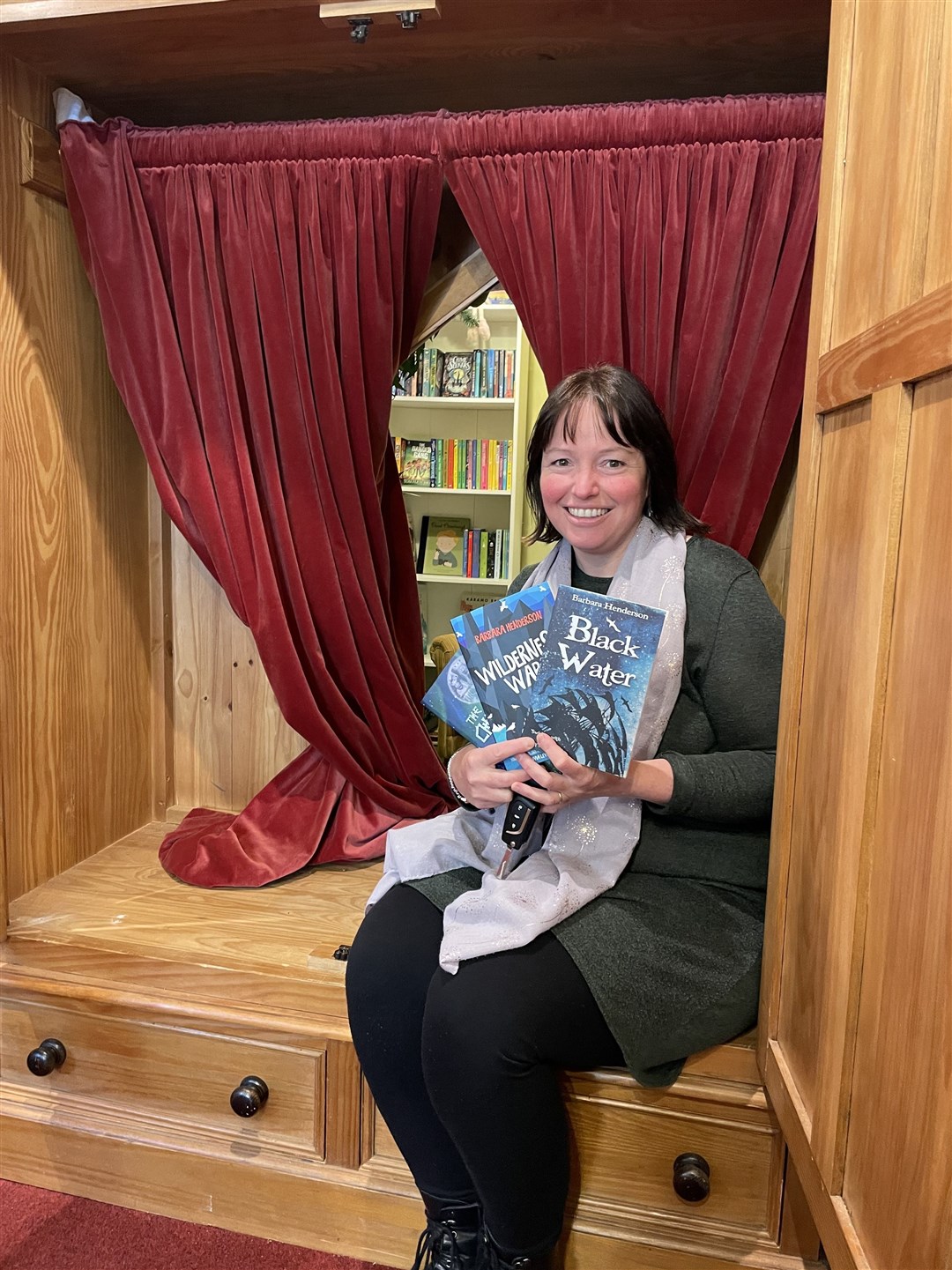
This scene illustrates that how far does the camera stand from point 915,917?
31.4 inches

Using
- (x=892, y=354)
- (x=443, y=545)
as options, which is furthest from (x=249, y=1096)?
(x=443, y=545)

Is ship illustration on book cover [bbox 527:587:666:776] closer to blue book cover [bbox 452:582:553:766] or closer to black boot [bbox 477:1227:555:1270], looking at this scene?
blue book cover [bbox 452:582:553:766]

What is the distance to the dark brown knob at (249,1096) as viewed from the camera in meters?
1.48

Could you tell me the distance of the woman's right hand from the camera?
1.24 metres

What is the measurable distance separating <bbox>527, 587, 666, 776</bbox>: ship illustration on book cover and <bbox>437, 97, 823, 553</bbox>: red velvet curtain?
1.76 ft

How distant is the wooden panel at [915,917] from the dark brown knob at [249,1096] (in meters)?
0.93

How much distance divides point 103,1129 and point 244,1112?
12.1 inches

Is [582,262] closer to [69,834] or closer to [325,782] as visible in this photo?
[325,782]

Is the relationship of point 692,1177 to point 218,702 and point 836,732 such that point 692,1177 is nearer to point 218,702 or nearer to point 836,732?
point 836,732

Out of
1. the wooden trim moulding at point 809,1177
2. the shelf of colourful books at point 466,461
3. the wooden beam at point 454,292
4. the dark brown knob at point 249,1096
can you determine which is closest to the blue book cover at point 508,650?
the wooden trim moulding at point 809,1177

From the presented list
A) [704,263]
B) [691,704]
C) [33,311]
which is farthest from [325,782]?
[704,263]

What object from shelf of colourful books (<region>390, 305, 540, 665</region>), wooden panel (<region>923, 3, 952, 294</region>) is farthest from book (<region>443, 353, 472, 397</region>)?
wooden panel (<region>923, 3, 952, 294</region>)

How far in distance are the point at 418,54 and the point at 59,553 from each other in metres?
1.10

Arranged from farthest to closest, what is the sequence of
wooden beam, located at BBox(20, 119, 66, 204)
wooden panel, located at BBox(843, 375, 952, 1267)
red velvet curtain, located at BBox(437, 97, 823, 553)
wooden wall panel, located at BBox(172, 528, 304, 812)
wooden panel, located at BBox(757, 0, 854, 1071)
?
wooden wall panel, located at BBox(172, 528, 304, 812) → wooden beam, located at BBox(20, 119, 66, 204) → red velvet curtain, located at BBox(437, 97, 823, 553) → wooden panel, located at BBox(757, 0, 854, 1071) → wooden panel, located at BBox(843, 375, 952, 1267)
